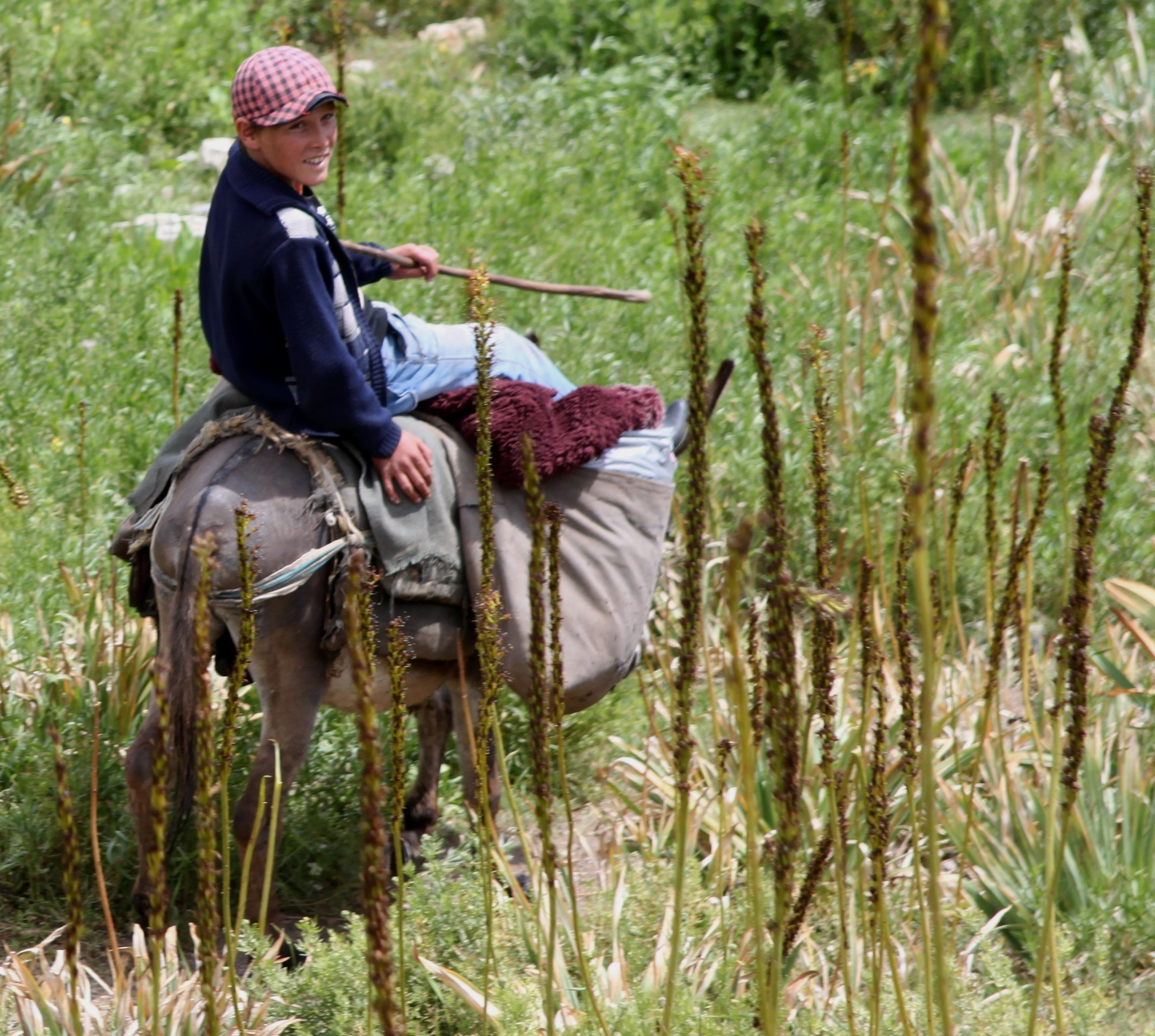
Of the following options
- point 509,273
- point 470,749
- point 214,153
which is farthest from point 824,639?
point 214,153

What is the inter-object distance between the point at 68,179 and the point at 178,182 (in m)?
0.89

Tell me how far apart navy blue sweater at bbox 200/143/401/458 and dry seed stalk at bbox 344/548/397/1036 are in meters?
1.79

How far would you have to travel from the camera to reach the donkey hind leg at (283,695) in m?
3.25

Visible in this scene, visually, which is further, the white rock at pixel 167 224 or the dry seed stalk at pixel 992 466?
the white rock at pixel 167 224

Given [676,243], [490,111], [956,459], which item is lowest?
[956,459]

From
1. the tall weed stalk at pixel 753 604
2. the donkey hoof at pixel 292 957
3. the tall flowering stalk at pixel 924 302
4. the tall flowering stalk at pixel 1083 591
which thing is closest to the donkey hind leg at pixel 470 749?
the donkey hoof at pixel 292 957

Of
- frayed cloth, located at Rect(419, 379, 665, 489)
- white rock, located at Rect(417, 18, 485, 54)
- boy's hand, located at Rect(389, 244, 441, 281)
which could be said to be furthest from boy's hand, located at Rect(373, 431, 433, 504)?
white rock, located at Rect(417, 18, 485, 54)

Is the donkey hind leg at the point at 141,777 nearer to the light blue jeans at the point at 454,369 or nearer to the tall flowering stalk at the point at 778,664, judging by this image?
the light blue jeans at the point at 454,369

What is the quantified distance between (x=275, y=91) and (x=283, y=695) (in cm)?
148

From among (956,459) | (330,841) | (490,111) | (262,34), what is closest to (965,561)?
(956,459)

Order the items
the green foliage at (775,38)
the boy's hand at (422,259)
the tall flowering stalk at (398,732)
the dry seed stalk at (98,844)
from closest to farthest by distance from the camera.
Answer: the tall flowering stalk at (398,732) → the dry seed stalk at (98,844) → the boy's hand at (422,259) → the green foliage at (775,38)

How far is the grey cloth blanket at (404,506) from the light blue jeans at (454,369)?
0.10 m

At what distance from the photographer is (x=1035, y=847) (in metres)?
3.54

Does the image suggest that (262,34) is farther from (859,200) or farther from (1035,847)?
(1035,847)
